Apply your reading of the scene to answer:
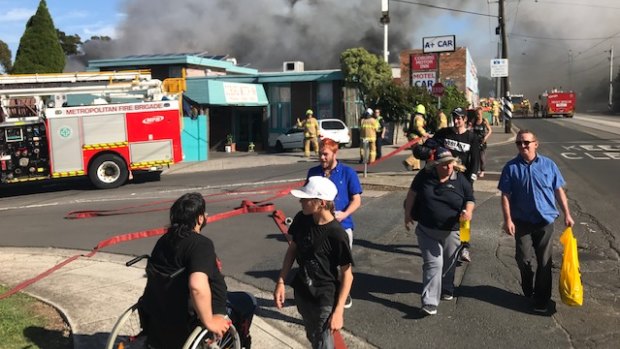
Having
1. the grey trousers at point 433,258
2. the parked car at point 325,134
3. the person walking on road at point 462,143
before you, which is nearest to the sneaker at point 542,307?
the grey trousers at point 433,258

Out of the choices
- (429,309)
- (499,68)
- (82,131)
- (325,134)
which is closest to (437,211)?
(429,309)

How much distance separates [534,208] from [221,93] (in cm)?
2245

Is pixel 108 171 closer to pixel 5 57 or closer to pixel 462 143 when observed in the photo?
pixel 462 143

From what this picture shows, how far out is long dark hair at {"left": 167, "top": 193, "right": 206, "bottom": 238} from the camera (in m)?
3.14

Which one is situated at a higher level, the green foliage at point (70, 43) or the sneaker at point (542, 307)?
the green foliage at point (70, 43)

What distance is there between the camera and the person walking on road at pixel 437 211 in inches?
184

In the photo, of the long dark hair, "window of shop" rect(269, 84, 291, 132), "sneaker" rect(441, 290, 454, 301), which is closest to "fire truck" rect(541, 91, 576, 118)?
"window of shop" rect(269, 84, 291, 132)

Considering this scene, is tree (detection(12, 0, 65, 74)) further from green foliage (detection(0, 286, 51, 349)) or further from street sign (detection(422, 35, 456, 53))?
green foliage (detection(0, 286, 51, 349))

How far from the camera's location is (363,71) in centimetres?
2680

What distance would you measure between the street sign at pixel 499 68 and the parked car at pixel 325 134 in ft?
36.0

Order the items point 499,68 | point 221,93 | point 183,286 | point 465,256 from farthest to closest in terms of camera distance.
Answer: point 499,68, point 221,93, point 465,256, point 183,286

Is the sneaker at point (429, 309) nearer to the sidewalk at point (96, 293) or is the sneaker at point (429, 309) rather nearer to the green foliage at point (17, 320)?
the sidewalk at point (96, 293)

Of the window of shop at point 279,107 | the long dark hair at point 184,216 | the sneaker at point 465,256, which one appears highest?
the window of shop at point 279,107

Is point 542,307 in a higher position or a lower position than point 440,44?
lower
